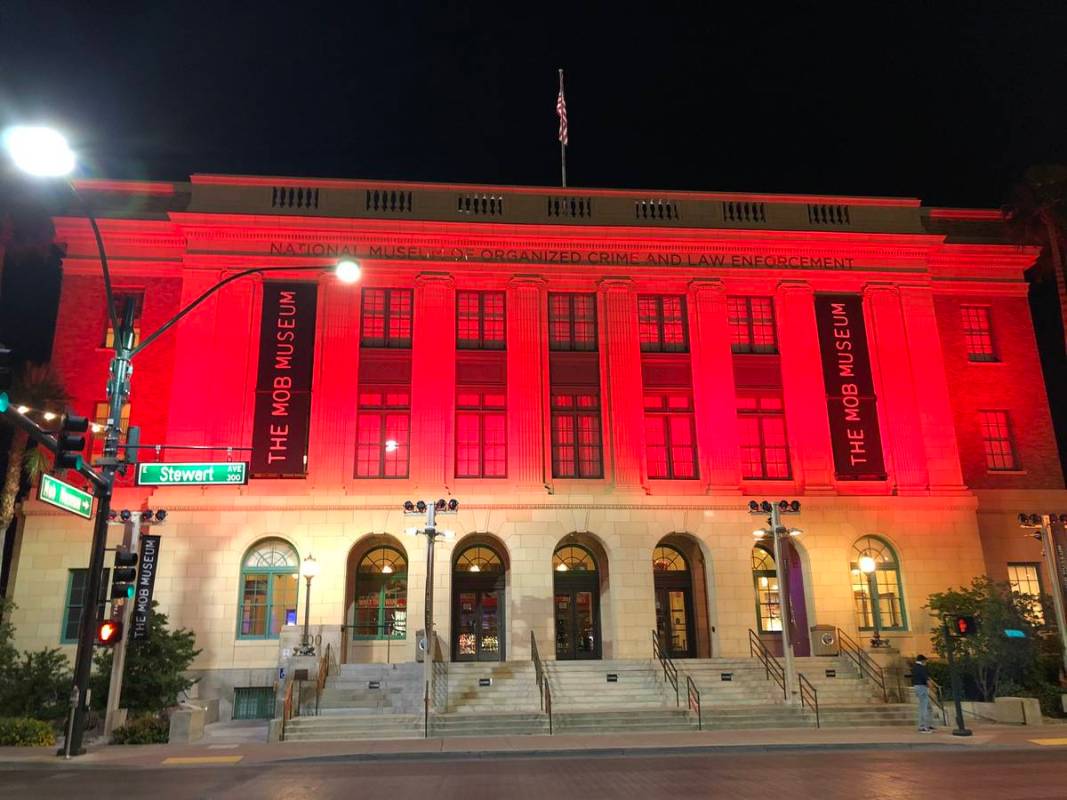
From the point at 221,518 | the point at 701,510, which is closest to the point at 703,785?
the point at 701,510

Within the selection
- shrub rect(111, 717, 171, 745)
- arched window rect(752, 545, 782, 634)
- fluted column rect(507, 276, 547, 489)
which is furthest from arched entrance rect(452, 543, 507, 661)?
shrub rect(111, 717, 171, 745)

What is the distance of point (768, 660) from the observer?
2667 centimetres

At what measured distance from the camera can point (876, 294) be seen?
1303 inches

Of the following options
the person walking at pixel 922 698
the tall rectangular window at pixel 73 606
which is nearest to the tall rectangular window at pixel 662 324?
the person walking at pixel 922 698

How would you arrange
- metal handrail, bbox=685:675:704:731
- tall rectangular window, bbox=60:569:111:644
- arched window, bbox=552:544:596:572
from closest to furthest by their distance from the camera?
metal handrail, bbox=685:675:704:731, tall rectangular window, bbox=60:569:111:644, arched window, bbox=552:544:596:572

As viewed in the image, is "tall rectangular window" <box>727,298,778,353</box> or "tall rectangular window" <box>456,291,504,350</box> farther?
"tall rectangular window" <box>727,298,778,353</box>

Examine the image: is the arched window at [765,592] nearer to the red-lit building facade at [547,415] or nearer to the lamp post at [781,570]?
the red-lit building facade at [547,415]

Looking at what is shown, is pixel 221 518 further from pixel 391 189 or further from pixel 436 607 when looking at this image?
pixel 391 189

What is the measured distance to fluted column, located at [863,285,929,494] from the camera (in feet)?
102

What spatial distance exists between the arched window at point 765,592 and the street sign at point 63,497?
2262cm

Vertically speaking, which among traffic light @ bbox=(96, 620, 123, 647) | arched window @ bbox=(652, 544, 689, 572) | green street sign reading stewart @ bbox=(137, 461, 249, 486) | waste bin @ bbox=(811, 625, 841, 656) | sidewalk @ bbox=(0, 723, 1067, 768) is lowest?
sidewalk @ bbox=(0, 723, 1067, 768)

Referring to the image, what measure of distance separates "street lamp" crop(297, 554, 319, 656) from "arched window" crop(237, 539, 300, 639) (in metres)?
0.83

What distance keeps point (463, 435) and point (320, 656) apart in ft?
31.5

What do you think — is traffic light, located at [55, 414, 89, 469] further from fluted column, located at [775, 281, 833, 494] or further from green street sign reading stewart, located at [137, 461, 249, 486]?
fluted column, located at [775, 281, 833, 494]
